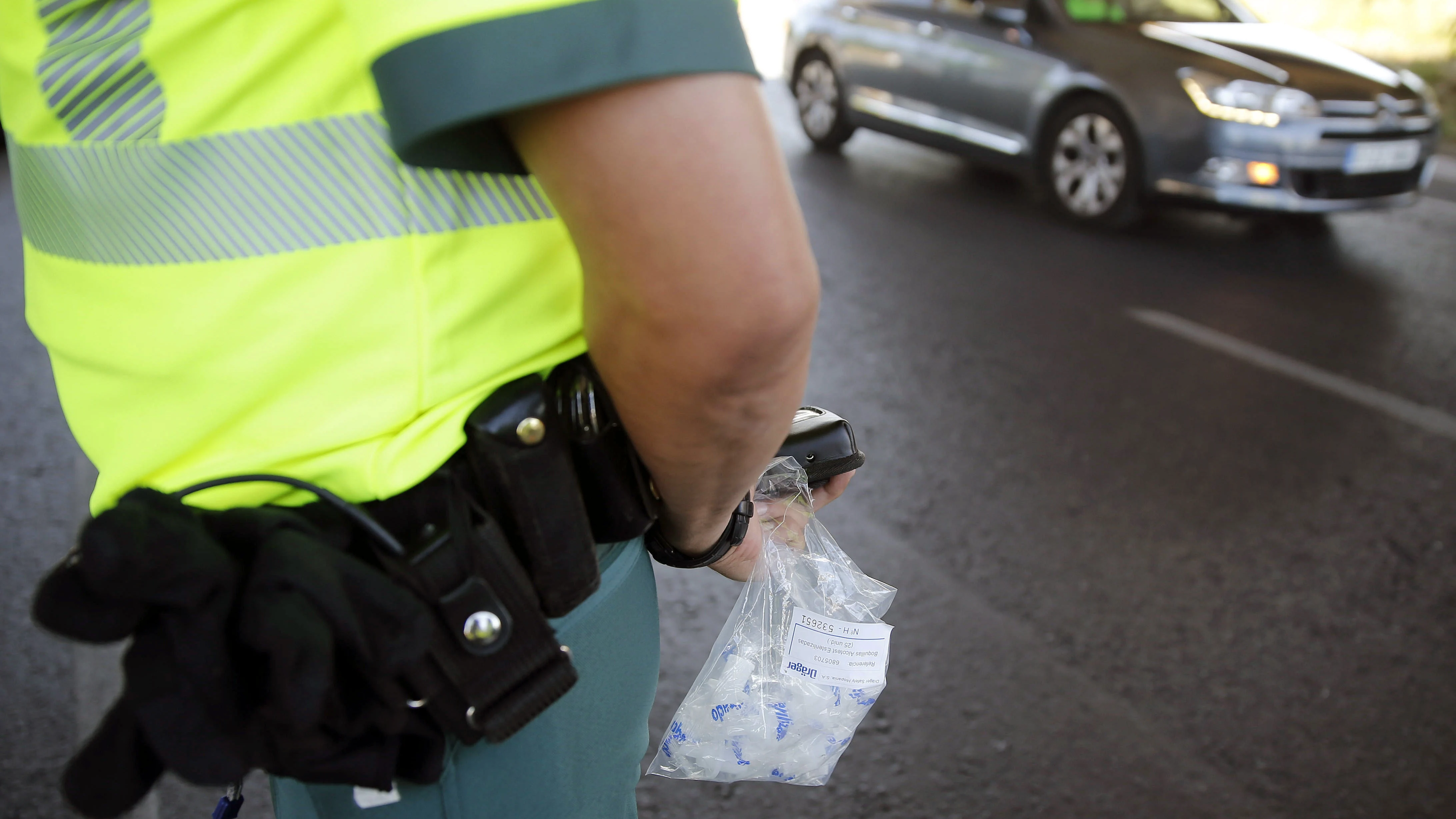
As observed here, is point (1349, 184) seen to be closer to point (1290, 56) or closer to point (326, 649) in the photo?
point (1290, 56)

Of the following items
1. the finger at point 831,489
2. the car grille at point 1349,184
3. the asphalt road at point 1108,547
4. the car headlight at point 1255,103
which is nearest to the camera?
the finger at point 831,489

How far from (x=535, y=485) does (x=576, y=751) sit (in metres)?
0.28

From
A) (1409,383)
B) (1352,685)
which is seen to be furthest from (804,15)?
(1352,685)

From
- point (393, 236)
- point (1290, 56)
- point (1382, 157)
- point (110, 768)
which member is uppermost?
point (393, 236)

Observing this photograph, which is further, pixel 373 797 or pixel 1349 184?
pixel 1349 184

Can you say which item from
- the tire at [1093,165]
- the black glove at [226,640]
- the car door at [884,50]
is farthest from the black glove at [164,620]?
the car door at [884,50]

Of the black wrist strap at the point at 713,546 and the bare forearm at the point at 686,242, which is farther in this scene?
the black wrist strap at the point at 713,546

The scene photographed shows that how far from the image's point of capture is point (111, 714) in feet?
2.48

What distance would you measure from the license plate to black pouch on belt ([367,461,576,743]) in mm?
6085

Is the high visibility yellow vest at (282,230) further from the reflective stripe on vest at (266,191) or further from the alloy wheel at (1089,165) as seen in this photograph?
the alloy wheel at (1089,165)

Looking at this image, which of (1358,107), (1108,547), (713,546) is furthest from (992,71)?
(713,546)

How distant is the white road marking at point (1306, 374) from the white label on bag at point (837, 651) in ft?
12.0

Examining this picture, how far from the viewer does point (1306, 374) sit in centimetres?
445

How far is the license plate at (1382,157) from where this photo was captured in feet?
18.9
